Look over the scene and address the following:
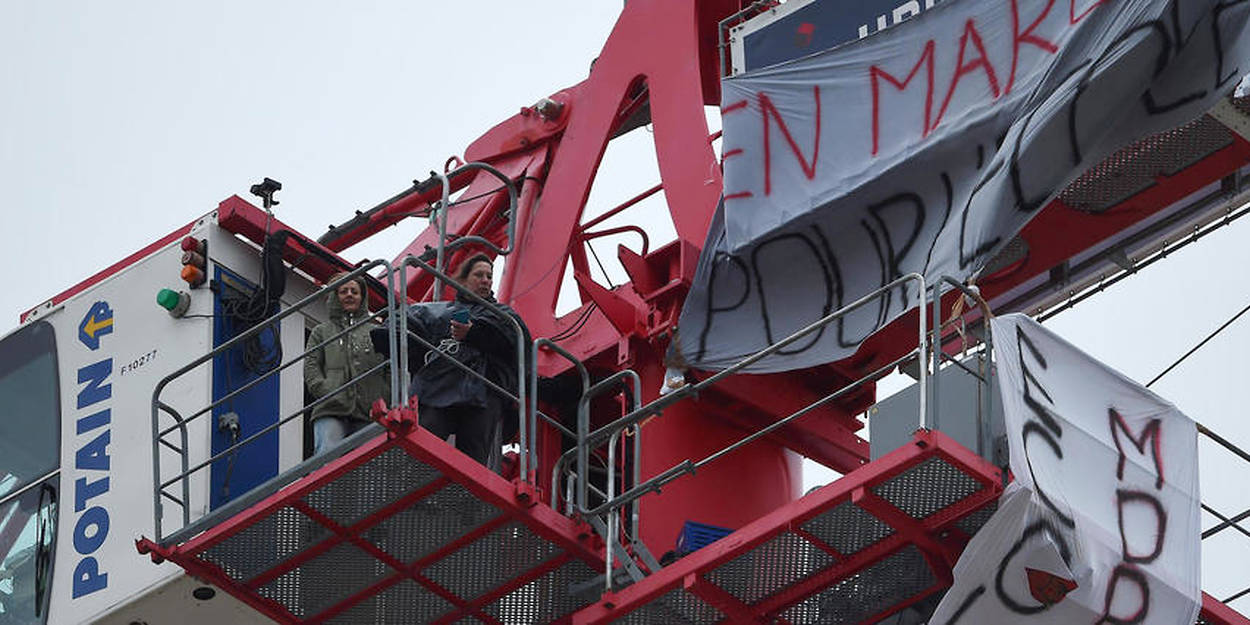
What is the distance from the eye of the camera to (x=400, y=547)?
19047 millimetres

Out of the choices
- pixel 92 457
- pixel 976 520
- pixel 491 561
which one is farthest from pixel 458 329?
pixel 976 520

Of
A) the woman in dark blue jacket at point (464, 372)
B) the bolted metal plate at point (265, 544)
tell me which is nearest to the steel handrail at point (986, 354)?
the woman in dark blue jacket at point (464, 372)

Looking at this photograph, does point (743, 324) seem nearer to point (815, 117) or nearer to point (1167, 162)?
point (815, 117)

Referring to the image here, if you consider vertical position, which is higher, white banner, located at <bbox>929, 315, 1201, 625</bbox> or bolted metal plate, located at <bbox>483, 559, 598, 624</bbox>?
bolted metal plate, located at <bbox>483, 559, 598, 624</bbox>

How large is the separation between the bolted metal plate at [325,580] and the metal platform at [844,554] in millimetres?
1543

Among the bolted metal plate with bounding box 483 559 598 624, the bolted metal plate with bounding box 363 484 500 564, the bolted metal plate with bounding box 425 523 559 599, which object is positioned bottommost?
the bolted metal plate with bounding box 483 559 598 624

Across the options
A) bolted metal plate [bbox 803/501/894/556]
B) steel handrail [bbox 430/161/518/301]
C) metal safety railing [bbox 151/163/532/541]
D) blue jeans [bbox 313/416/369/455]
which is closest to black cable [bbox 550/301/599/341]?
steel handrail [bbox 430/161/518/301]

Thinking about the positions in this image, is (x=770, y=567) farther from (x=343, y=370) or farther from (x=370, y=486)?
(x=343, y=370)

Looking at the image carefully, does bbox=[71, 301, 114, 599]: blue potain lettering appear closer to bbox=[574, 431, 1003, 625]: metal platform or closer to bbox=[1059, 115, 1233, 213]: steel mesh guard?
bbox=[574, 431, 1003, 625]: metal platform

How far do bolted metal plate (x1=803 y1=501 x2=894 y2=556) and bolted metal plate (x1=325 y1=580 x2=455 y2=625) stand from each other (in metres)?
2.91

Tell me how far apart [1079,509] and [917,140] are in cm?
390

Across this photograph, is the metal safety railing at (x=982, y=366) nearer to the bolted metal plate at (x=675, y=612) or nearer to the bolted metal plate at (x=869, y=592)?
the bolted metal plate at (x=869, y=592)

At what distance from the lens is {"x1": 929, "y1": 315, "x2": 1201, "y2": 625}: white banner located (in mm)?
17297

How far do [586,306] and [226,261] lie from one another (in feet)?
9.56
